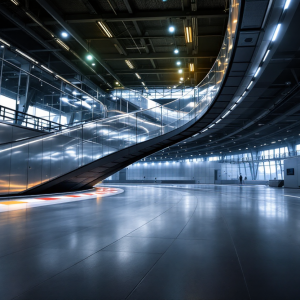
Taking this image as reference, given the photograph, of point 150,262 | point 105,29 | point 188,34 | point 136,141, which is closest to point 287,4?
point 150,262

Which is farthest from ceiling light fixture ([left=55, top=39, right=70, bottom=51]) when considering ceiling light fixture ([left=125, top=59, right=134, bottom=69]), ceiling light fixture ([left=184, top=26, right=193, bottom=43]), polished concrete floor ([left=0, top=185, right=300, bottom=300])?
polished concrete floor ([left=0, top=185, right=300, bottom=300])

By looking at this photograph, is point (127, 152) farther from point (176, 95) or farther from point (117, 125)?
point (176, 95)

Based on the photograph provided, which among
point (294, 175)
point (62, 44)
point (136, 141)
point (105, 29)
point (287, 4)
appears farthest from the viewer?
point (294, 175)

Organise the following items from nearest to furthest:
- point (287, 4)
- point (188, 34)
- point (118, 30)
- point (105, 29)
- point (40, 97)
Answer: point (287, 4)
point (105, 29)
point (188, 34)
point (118, 30)
point (40, 97)

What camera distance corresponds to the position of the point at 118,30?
20125 mm

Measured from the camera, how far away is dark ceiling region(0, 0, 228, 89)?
54.0 ft

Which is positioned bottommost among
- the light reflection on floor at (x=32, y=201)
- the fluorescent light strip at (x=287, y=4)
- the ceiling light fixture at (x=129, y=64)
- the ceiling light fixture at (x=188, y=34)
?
the light reflection on floor at (x=32, y=201)

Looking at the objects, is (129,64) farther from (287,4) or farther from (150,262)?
(150,262)

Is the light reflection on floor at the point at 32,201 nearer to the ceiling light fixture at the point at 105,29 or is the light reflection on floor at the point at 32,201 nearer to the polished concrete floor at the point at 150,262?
the polished concrete floor at the point at 150,262

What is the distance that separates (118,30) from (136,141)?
868 centimetres

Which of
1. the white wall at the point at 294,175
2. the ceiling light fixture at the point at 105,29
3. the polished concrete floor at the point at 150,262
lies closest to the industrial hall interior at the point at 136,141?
the polished concrete floor at the point at 150,262

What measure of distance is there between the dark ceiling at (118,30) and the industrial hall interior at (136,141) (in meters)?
0.11

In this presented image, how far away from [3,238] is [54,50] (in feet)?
66.9

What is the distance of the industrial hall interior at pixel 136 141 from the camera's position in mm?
3496
